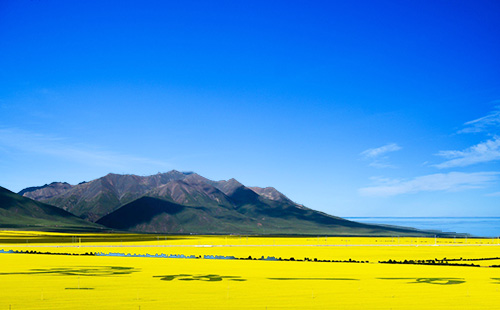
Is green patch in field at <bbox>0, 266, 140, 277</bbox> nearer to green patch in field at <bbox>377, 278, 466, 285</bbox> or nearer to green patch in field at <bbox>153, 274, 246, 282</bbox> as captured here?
green patch in field at <bbox>153, 274, 246, 282</bbox>

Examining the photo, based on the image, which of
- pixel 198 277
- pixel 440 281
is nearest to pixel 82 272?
pixel 198 277

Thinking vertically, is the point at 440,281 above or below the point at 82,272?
above

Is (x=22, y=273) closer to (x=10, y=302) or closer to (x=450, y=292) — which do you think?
(x=10, y=302)

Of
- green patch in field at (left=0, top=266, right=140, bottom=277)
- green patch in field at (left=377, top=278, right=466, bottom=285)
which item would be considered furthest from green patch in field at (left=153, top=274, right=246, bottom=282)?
green patch in field at (left=377, top=278, right=466, bottom=285)

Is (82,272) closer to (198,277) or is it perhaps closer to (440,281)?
(198,277)

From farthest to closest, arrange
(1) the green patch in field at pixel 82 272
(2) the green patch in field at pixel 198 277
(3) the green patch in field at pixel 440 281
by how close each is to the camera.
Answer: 1. (1) the green patch in field at pixel 82 272
2. (2) the green patch in field at pixel 198 277
3. (3) the green patch in field at pixel 440 281

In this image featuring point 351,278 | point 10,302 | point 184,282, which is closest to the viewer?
point 10,302

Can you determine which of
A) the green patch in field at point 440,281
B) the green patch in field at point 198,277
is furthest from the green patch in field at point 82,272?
the green patch in field at point 440,281

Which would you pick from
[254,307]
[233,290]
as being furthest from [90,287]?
[254,307]

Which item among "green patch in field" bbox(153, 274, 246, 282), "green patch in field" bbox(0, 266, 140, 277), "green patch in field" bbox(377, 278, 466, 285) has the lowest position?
"green patch in field" bbox(0, 266, 140, 277)

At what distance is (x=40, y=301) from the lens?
77.0ft

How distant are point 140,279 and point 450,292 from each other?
18.3 metres

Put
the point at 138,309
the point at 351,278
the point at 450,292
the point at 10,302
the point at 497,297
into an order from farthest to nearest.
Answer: the point at 351,278 < the point at 450,292 < the point at 497,297 < the point at 10,302 < the point at 138,309

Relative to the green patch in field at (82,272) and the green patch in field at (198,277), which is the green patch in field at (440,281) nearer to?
the green patch in field at (198,277)
